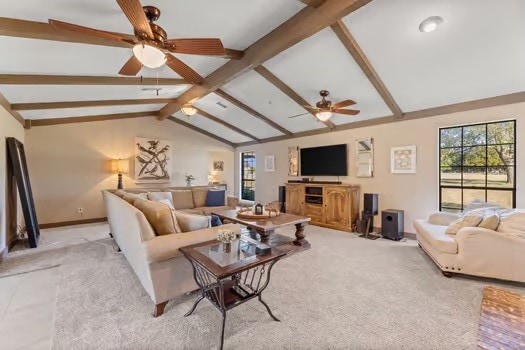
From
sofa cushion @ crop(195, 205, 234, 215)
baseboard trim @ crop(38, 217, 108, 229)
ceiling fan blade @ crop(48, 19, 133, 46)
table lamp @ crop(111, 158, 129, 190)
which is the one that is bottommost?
baseboard trim @ crop(38, 217, 108, 229)

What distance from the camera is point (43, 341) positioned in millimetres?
1857

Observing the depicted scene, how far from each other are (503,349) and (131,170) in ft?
24.4

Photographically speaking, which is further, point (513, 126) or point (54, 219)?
point (54, 219)

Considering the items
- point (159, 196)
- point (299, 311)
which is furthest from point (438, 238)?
point (159, 196)

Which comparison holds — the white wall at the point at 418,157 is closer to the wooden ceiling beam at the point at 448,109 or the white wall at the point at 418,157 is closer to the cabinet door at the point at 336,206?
the wooden ceiling beam at the point at 448,109

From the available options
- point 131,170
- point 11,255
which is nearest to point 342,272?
point 11,255

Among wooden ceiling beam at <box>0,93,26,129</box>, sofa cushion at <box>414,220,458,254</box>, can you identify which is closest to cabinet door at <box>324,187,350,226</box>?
sofa cushion at <box>414,220,458,254</box>

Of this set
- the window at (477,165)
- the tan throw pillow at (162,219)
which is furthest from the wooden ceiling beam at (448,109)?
the tan throw pillow at (162,219)

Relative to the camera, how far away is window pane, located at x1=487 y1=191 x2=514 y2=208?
376cm

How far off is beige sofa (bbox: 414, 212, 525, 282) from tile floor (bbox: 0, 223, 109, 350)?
4.05 meters

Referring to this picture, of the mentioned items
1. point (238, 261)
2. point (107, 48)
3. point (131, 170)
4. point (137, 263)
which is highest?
point (107, 48)

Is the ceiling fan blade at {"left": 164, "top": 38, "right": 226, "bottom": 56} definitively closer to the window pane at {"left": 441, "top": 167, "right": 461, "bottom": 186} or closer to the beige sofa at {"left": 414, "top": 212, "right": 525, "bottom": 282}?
the beige sofa at {"left": 414, "top": 212, "right": 525, "bottom": 282}

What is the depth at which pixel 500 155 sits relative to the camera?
12.6 ft

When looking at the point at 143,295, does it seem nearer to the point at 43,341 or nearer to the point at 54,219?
the point at 43,341
